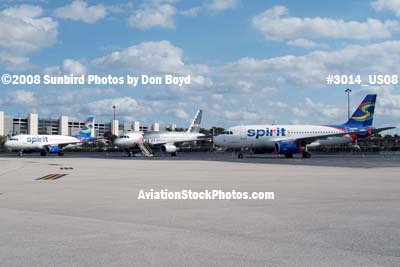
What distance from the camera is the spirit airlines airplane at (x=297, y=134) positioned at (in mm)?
50156

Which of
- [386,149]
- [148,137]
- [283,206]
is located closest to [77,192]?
[283,206]

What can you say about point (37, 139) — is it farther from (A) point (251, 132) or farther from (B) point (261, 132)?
(B) point (261, 132)

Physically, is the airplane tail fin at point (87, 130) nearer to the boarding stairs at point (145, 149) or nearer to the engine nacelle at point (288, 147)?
the boarding stairs at point (145, 149)

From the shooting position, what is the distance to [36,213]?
10.6m

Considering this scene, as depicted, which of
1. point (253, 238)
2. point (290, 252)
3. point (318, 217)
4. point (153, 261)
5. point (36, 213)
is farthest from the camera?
point (36, 213)

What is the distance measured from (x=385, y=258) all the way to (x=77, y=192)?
36.4 feet

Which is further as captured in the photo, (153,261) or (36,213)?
(36,213)

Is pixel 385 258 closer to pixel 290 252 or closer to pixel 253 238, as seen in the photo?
pixel 290 252

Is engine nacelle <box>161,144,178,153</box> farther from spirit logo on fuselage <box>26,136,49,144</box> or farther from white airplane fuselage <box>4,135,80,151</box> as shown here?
spirit logo on fuselage <box>26,136,49,144</box>

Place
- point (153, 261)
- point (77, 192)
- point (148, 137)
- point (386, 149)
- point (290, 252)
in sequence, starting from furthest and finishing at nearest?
1. point (386, 149)
2. point (148, 137)
3. point (77, 192)
4. point (290, 252)
5. point (153, 261)

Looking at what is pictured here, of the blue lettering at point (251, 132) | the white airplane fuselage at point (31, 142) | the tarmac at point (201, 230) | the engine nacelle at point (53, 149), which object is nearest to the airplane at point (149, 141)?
the engine nacelle at point (53, 149)

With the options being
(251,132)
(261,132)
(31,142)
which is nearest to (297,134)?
(261,132)

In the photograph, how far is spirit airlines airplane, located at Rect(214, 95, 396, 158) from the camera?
50.2m

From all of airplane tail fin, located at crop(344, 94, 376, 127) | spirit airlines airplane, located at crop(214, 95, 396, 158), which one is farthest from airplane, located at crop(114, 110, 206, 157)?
airplane tail fin, located at crop(344, 94, 376, 127)
